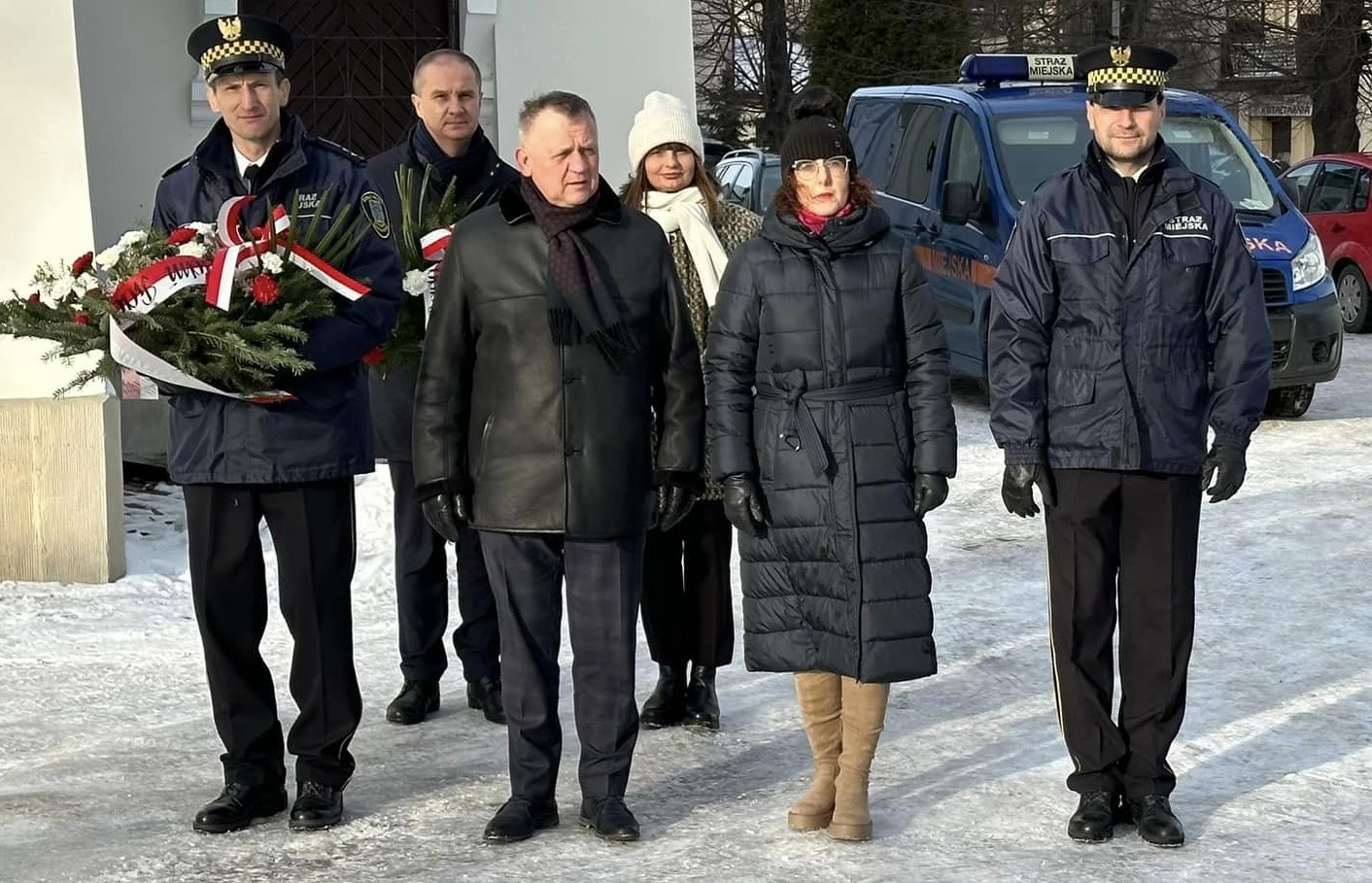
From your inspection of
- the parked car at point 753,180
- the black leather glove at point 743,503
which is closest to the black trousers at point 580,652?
the black leather glove at point 743,503

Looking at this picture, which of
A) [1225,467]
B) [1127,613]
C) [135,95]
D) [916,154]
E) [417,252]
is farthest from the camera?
[916,154]

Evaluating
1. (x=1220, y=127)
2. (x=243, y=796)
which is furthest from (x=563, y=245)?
(x=1220, y=127)

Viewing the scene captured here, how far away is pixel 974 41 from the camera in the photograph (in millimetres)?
32438

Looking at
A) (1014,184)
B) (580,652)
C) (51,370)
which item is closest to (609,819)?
(580,652)

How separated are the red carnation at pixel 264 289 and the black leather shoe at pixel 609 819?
1546 millimetres

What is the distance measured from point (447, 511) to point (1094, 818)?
1.85 m

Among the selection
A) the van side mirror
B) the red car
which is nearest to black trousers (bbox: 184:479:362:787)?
the van side mirror

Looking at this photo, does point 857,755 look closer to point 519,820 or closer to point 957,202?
point 519,820

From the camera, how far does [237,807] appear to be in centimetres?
536

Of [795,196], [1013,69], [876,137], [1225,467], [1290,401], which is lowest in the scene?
[1290,401]

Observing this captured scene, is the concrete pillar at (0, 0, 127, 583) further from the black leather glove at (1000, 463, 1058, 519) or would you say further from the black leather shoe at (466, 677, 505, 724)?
the black leather glove at (1000, 463, 1058, 519)

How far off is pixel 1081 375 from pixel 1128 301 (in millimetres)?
223

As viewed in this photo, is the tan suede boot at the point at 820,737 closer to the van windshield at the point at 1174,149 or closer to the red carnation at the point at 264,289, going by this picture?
the red carnation at the point at 264,289

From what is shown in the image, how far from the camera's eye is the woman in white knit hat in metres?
6.27
